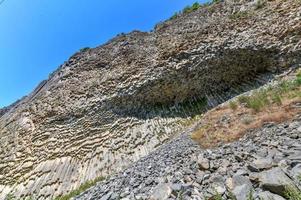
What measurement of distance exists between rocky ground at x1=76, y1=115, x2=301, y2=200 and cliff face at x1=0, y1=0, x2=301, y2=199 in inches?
291

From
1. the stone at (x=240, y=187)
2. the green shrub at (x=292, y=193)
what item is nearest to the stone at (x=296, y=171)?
the green shrub at (x=292, y=193)

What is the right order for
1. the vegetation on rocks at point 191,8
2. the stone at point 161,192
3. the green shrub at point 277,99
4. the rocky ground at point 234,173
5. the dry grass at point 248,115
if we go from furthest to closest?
1. the vegetation on rocks at point 191,8
2. the green shrub at point 277,99
3. the dry grass at point 248,115
4. the stone at point 161,192
5. the rocky ground at point 234,173

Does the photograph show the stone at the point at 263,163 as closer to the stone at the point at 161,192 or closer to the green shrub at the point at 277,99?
the stone at the point at 161,192

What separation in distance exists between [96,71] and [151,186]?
14.8 metres

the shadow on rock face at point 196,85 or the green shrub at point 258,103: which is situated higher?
the shadow on rock face at point 196,85

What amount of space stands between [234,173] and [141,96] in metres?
12.4

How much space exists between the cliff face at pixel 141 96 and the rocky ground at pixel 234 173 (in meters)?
7.39

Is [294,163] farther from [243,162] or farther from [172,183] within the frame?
[172,183]

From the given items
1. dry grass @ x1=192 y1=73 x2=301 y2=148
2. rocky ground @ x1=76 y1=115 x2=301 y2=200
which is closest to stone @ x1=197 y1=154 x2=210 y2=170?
rocky ground @ x1=76 y1=115 x2=301 y2=200

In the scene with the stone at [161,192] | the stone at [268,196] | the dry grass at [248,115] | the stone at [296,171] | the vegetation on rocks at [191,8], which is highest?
the vegetation on rocks at [191,8]

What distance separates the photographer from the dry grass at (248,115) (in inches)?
276

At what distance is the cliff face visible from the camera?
14.2 m

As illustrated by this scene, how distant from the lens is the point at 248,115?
26.8 ft

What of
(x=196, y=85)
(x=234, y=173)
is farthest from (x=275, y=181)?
(x=196, y=85)
